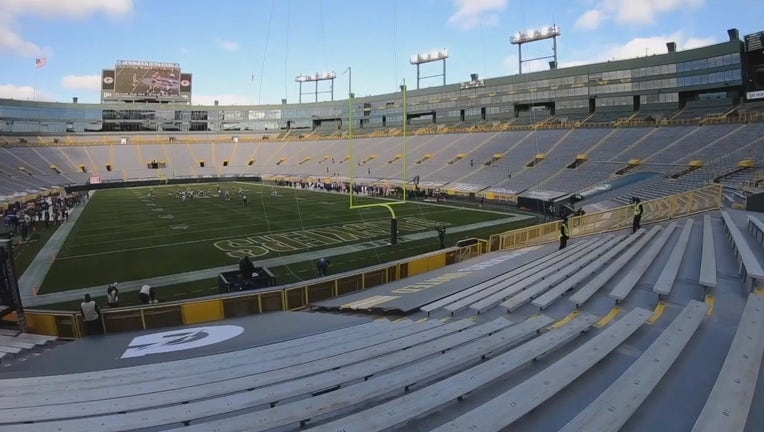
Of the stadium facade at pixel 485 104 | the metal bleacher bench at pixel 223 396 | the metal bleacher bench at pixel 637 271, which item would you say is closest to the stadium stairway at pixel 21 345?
the metal bleacher bench at pixel 223 396

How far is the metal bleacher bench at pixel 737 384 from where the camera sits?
2.89 metres

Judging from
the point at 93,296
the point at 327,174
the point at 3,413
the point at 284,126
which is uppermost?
the point at 284,126

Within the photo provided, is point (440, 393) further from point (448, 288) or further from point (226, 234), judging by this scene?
point (226, 234)

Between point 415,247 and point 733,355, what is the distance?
1761 centimetres

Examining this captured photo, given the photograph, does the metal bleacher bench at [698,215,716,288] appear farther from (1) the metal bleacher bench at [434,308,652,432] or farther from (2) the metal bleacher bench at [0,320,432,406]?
(2) the metal bleacher bench at [0,320,432,406]

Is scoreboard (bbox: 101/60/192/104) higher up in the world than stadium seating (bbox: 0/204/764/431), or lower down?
higher up

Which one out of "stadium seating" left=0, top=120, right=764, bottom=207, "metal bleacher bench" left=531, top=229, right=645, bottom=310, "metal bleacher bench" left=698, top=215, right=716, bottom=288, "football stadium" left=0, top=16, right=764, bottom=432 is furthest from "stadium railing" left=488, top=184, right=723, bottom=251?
"stadium seating" left=0, top=120, right=764, bottom=207

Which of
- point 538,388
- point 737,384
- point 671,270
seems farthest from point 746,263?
point 538,388

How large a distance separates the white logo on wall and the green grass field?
587cm

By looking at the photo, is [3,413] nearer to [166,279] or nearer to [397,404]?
[397,404]

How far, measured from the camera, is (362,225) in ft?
90.9

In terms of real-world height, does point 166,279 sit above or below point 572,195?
below

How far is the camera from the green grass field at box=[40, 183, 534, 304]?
1795 centimetres

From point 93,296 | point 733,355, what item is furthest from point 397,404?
point 93,296
